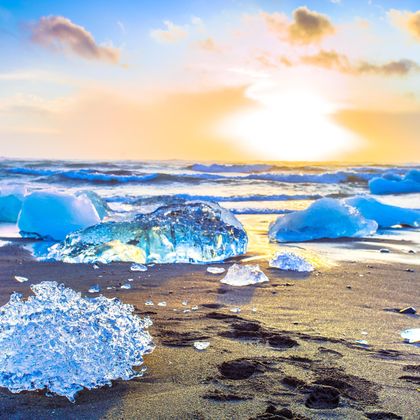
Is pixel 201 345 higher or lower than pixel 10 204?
lower

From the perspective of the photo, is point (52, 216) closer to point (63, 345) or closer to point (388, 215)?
point (63, 345)

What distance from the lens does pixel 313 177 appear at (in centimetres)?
2017

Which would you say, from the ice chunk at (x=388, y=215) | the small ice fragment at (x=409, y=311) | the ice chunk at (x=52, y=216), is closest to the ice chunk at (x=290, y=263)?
the small ice fragment at (x=409, y=311)

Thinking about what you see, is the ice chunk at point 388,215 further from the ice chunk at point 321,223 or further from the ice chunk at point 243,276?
the ice chunk at point 243,276

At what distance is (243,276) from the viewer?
3.19 meters

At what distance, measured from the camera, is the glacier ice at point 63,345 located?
1554 millimetres

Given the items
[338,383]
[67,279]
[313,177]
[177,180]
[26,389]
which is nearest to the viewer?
[26,389]

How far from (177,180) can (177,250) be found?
44.5ft

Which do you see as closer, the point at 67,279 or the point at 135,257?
the point at 67,279

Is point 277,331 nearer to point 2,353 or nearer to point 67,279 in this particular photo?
point 2,353

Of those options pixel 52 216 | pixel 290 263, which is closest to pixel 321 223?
pixel 290 263

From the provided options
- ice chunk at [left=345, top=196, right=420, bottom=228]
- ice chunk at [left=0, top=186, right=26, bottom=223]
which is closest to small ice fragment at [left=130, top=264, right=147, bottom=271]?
ice chunk at [left=0, top=186, right=26, bottom=223]

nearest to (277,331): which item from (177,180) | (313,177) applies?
(177,180)

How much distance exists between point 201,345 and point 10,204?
509cm
